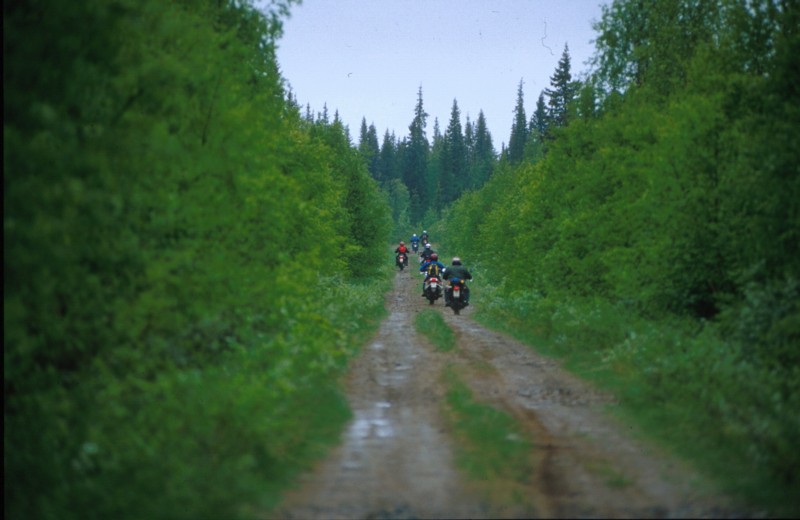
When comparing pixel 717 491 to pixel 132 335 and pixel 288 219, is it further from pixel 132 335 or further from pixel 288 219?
pixel 288 219

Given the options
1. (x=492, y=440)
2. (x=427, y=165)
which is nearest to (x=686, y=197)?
(x=492, y=440)

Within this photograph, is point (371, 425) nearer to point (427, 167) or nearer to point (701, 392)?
point (701, 392)

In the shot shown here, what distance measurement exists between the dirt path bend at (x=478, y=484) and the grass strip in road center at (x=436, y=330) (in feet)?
11.6

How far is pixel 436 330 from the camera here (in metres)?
22.8

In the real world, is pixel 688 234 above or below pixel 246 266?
above

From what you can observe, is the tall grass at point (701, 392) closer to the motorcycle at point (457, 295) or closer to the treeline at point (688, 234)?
the treeline at point (688, 234)

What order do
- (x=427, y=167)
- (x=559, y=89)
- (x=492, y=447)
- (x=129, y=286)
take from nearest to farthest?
(x=129, y=286) < (x=492, y=447) < (x=559, y=89) < (x=427, y=167)

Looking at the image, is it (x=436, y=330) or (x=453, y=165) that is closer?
(x=436, y=330)

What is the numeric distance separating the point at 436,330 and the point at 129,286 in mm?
15381

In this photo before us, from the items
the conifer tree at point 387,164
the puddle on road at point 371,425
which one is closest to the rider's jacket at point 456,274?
the puddle on road at point 371,425

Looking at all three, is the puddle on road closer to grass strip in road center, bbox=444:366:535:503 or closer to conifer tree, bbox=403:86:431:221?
grass strip in road center, bbox=444:366:535:503

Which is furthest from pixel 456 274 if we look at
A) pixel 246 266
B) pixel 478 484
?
pixel 478 484

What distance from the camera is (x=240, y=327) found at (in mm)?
12531

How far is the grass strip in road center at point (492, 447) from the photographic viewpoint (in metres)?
8.44
